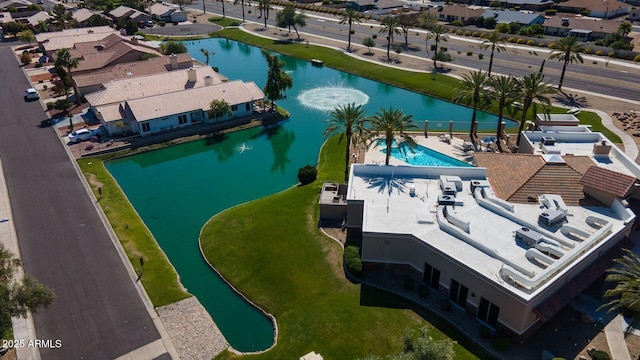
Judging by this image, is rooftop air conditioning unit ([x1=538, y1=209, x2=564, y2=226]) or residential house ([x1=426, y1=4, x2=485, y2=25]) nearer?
rooftop air conditioning unit ([x1=538, y1=209, x2=564, y2=226])

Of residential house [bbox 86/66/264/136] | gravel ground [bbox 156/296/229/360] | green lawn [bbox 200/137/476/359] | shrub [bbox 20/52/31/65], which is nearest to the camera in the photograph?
gravel ground [bbox 156/296/229/360]

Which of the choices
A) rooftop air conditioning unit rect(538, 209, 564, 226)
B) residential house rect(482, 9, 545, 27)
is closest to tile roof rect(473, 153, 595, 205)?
rooftop air conditioning unit rect(538, 209, 564, 226)

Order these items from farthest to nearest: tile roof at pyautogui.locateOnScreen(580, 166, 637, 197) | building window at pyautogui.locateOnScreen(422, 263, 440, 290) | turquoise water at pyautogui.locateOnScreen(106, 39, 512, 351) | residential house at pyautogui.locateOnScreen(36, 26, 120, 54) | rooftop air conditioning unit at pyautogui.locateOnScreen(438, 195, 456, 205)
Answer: residential house at pyautogui.locateOnScreen(36, 26, 120, 54) < rooftop air conditioning unit at pyautogui.locateOnScreen(438, 195, 456, 205) < tile roof at pyautogui.locateOnScreen(580, 166, 637, 197) < turquoise water at pyautogui.locateOnScreen(106, 39, 512, 351) < building window at pyautogui.locateOnScreen(422, 263, 440, 290)

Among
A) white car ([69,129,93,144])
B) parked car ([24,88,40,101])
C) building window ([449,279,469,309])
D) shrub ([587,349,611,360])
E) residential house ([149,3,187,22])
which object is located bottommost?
shrub ([587,349,611,360])

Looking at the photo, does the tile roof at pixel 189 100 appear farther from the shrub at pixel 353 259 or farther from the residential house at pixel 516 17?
the residential house at pixel 516 17

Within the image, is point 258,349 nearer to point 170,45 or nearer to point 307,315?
point 307,315

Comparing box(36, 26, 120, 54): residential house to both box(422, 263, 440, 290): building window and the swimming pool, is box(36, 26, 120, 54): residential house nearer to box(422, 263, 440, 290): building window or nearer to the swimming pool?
the swimming pool

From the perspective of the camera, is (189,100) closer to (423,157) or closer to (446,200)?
(423,157)

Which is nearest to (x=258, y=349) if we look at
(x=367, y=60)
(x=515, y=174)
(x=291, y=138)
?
(x=515, y=174)
